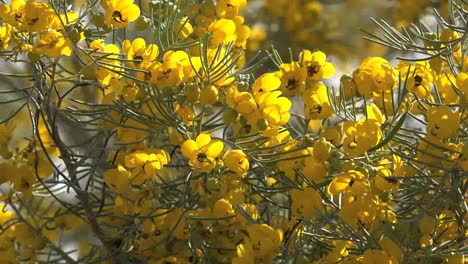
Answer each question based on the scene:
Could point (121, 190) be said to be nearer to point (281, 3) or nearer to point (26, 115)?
point (26, 115)

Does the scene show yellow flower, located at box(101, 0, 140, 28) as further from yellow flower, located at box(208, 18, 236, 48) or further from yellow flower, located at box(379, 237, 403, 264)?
yellow flower, located at box(379, 237, 403, 264)

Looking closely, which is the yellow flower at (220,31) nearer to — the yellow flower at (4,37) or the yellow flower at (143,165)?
the yellow flower at (143,165)

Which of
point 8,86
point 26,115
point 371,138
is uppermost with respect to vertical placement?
point 371,138

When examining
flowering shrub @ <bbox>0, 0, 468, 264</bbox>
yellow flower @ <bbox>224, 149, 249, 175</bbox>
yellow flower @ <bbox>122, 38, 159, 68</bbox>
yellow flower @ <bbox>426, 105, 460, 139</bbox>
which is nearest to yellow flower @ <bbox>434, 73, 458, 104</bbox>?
flowering shrub @ <bbox>0, 0, 468, 264</bbox>

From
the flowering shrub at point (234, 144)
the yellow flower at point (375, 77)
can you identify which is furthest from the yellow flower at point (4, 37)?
the yellow flower at point (375, 77)

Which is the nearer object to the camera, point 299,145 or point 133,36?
point 299,145

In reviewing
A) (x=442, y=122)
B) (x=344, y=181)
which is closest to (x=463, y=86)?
(x=442, y=122)

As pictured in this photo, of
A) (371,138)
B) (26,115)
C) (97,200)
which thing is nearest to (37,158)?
(97,200)

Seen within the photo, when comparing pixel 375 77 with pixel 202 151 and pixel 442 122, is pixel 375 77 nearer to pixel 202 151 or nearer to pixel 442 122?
pixel 442 122
